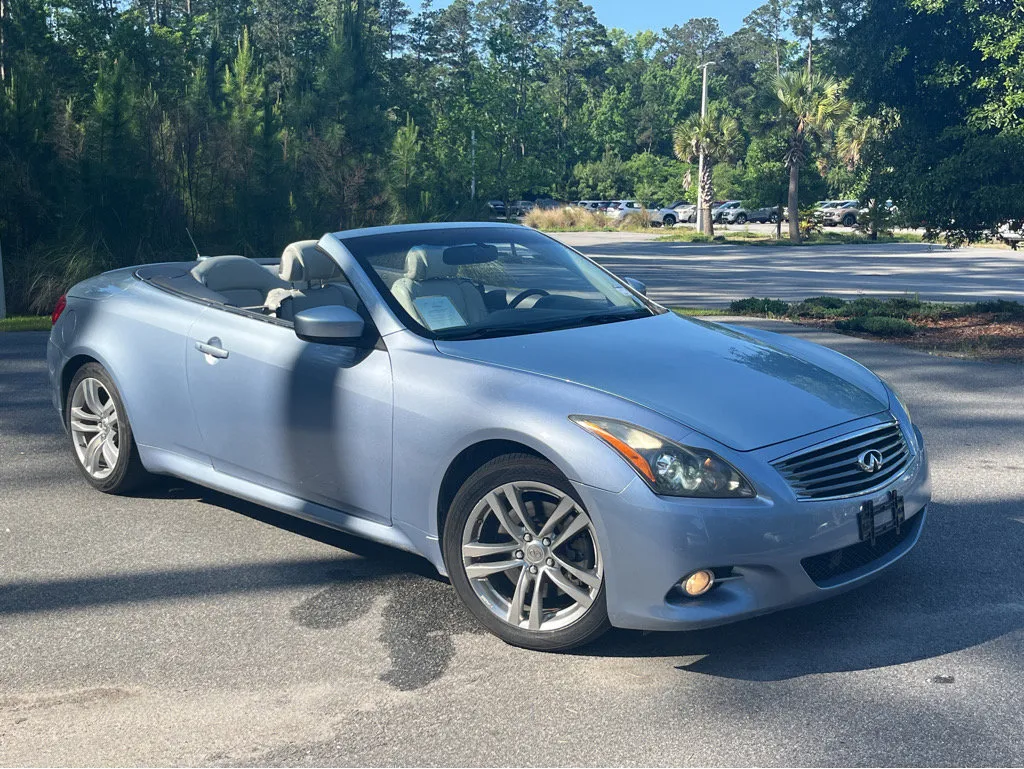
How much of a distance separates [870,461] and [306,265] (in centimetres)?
289

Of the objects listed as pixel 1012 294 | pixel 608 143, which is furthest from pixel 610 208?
pixel 1012 294

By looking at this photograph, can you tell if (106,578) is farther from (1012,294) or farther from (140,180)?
(1012,294)

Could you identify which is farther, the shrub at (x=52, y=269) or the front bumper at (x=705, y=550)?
the shrub at (x=52, y=269)

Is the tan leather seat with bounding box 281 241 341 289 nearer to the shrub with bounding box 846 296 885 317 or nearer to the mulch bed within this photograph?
the mulch bed

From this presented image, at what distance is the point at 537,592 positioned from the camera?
161 inches

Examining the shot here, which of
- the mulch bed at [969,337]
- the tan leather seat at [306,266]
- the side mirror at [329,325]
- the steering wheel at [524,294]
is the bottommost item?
the mulch bed at [969,337]

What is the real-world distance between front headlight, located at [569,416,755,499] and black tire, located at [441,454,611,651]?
0.26 m

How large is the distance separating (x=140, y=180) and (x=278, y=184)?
3.03 meters

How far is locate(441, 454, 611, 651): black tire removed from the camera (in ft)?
13.0

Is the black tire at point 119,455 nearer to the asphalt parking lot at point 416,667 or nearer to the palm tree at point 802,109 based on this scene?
the asphalt parking lot at point 416,667

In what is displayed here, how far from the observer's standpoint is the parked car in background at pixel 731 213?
223ft

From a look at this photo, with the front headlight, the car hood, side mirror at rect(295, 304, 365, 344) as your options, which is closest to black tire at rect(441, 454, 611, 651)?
the front headlight

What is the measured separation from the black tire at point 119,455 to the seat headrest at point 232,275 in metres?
0.73

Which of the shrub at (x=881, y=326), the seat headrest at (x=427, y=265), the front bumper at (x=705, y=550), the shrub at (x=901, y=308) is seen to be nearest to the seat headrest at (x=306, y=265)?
the seat headrest at (x=427, y=265)
